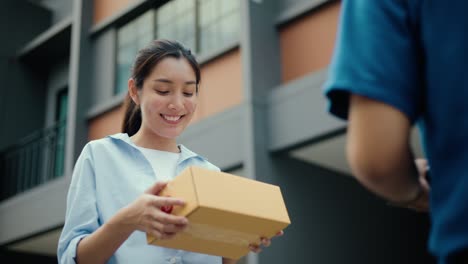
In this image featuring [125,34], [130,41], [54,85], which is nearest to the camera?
[130,41]

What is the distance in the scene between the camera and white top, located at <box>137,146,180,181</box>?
1.87 meters

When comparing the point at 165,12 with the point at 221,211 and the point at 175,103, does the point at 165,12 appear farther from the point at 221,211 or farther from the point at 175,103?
the point at 221,211

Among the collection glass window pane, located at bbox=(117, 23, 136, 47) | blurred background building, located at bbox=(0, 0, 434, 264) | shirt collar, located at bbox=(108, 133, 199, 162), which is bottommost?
shirt collar, located at bbox=(108, 133, 199, 162)

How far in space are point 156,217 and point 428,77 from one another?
0.72 meters

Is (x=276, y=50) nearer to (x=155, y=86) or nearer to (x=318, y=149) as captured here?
(x=318, y=149)

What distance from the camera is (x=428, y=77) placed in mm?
943

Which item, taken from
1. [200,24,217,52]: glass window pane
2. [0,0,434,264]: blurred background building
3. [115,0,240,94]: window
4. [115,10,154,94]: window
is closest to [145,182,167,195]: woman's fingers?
[0,0,434,264]: blurred background building

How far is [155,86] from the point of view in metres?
1.87

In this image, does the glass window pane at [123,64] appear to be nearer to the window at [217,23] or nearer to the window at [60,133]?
the window at [217,23]

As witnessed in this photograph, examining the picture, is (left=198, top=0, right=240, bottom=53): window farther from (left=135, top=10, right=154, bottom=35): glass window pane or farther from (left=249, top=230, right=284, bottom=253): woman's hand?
(left=249, top=230, right=284, bottom=253): woman's hand

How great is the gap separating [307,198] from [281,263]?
30.7 inches

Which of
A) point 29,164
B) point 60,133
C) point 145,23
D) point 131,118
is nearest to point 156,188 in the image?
point 131,118

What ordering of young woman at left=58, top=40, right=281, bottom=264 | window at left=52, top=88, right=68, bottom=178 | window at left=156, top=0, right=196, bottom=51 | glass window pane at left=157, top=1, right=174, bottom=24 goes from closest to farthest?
young woman at left=58, top=40, right=281, bottom=264 < window at left=156, top=0, right=196, bottom=51 < glass window pane at left=157, top=1, right=174, bottom=24 < window at left=52, top=88, right=68, bottom=178

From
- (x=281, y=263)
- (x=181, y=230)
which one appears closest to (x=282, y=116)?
(x=281, y=263)
